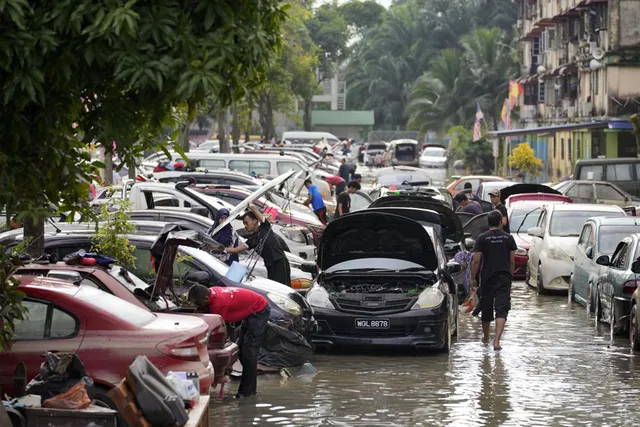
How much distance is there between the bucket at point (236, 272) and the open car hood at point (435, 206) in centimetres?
697

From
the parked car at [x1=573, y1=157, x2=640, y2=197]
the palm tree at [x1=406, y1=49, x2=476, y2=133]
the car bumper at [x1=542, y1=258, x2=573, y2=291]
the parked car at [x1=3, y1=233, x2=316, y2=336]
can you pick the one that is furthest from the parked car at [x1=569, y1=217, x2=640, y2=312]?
the palm tree at [x1=406, y1=49, x2=476, y2=133]

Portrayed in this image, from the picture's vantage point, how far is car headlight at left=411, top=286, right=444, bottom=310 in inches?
642

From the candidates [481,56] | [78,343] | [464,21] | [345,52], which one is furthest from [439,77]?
[78,343]

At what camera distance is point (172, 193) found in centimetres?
2330

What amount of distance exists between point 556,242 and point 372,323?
8.46 m

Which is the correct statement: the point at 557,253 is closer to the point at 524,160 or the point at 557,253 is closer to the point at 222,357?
the point at 222,357

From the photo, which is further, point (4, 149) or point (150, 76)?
point (4, 149)

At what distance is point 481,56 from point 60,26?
78471 millimetres

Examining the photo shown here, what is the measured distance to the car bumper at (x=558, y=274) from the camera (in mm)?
23500

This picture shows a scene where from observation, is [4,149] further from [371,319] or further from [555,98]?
[555,98]

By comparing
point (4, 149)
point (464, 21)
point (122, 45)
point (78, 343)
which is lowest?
point (78, 343)

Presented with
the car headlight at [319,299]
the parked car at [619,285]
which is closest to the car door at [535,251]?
the parked car at [619,285]

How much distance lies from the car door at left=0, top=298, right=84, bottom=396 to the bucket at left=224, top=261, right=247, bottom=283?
12.6ft

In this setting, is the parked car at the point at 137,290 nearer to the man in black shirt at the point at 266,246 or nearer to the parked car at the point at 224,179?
the man in black shirt at the point at 266,246
